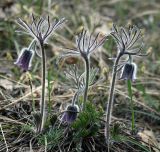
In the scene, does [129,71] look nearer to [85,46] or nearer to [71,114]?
[85,46]

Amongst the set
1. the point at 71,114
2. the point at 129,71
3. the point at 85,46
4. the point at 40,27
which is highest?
the point at 40,27

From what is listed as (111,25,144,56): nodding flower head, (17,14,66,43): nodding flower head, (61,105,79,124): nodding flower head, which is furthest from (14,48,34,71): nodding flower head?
(111,25,144,56): nodding flower head

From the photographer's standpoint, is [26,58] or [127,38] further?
[26,58]

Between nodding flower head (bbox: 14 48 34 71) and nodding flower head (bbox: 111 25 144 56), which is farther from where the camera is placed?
nodding flower head (bbox: 14 48 34 71)

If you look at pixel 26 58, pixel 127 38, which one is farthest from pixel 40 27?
pixel 127 38

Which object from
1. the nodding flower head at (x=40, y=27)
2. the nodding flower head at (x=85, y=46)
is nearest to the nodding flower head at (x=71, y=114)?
the nodding flower head at (x=85, y=46)

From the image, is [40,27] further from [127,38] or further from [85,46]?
[127,38]

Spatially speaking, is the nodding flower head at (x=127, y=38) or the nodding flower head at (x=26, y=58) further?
the nodding flower head at (x=26, y=58)

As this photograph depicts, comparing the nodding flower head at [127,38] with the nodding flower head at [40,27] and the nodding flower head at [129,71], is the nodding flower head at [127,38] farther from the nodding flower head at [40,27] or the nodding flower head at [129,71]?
the nodding flower head at [40,27]

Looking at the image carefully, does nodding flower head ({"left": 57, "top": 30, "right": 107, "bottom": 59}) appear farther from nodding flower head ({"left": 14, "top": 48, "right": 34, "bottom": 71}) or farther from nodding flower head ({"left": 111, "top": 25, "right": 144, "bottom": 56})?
nodding flower head ({"left": 14, "top": 48, "right": 34, "bottom": 71})

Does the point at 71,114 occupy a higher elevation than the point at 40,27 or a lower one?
lower

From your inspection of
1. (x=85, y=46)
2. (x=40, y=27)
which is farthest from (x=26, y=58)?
(x=85, y=46)

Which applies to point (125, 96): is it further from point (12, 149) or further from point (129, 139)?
point (12, 149)
